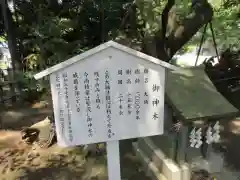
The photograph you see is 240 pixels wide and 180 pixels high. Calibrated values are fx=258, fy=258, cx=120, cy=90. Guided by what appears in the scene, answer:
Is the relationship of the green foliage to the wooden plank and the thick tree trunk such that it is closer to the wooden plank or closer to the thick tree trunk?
the thick tree trunk

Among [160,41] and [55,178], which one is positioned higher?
[160,41]

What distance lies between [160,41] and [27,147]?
357 centimetres

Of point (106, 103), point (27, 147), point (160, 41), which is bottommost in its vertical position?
point (27, 147)

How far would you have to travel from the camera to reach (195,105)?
3.48 m

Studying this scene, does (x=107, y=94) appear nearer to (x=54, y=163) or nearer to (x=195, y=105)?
(x=195, y=105)

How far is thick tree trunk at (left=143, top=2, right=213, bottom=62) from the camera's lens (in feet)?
13.1

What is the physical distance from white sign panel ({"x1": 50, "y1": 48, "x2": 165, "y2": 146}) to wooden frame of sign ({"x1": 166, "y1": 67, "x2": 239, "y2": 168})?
695 millimetres

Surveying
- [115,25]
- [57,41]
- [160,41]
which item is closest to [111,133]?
[160,41]

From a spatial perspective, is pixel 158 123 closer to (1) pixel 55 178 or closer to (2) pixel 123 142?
(1) pixel 55 178

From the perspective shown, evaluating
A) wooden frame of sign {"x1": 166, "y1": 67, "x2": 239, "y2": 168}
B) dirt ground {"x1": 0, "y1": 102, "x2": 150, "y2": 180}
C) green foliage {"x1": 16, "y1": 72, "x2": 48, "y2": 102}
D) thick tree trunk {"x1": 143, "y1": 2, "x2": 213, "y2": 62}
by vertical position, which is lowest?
dirt ground {"x1": 0, "y1": 102, "x2": 150, "y2": 180}

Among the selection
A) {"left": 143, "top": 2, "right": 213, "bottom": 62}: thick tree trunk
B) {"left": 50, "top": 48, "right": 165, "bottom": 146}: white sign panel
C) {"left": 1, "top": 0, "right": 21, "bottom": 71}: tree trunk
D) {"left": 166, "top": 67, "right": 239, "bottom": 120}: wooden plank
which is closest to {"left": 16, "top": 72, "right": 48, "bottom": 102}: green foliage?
{"left": 1, "top": 0, "right": 21, "bottom": 71}: tree trunk

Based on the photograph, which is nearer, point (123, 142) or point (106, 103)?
point (106, 103)

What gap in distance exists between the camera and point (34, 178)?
4.39m

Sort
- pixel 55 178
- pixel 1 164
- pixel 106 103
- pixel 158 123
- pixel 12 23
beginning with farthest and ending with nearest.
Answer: pixel 12 23 < pixel 1 164 < pixel 55 178 < pixel 158 123 < pixel 106 103
